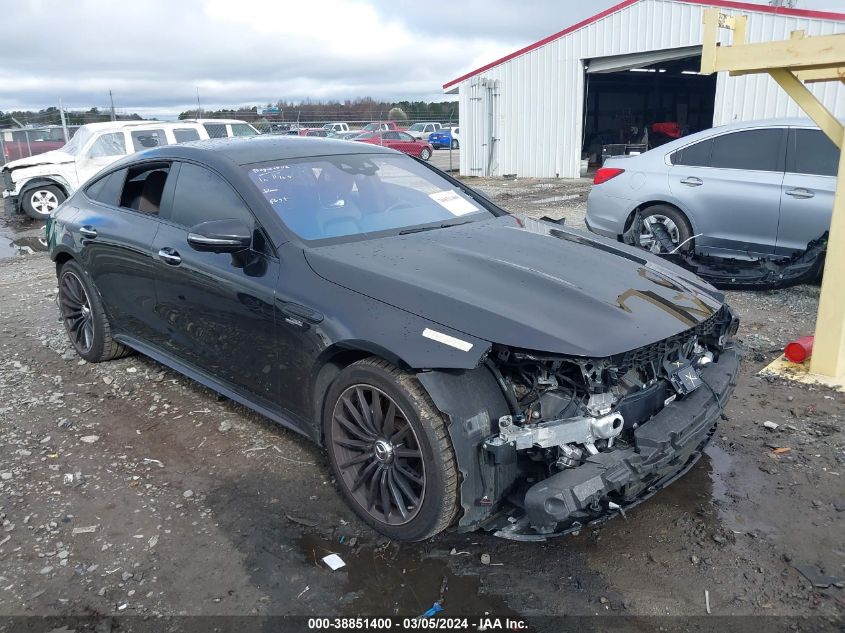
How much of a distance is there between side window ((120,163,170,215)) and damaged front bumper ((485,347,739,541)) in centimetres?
292

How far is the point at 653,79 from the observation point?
29391 millimetres

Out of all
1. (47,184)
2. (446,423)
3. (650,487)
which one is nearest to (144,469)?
(446,423)

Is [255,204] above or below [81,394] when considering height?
above

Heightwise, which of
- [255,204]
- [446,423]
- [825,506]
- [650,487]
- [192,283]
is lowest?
[825,506]

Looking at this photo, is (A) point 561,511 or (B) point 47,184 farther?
(B) point 47,184

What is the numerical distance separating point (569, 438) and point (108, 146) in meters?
13.1

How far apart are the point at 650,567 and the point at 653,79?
30115 millimetres

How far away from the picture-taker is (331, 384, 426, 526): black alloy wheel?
283 cm

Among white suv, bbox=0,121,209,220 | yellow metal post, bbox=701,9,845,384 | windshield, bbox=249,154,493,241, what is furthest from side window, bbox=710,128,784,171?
white suv, bbox=0,121,209,220

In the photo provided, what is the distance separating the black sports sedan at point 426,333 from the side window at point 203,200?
0.01 metres

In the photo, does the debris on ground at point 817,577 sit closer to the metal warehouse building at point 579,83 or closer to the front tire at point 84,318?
the front tire at point 84,318

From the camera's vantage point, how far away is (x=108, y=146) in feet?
43.5

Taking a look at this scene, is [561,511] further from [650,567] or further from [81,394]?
[81,394]

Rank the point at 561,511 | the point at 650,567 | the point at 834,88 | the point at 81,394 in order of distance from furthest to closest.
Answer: the point at 834,88 → the point at 81,394 → the point at 650,567 → the point at 561,511
